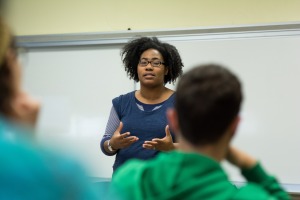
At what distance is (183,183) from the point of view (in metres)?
0.68

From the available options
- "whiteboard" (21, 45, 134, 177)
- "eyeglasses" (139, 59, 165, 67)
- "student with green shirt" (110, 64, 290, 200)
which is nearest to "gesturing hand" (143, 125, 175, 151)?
"eyeglasses" (139, 59, 165, 67)

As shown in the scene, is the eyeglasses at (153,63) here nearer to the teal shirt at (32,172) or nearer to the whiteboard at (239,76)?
the whiteboard at (239,76)

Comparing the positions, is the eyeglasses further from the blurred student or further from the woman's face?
the blurred student

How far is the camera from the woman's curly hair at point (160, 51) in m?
1.90

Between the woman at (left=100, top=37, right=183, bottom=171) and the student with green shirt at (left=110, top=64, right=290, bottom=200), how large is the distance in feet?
2.48

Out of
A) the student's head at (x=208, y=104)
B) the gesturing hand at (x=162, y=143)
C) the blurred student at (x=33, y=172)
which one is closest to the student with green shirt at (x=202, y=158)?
the student's head at (x=208, y=104)

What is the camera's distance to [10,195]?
1.28 ft

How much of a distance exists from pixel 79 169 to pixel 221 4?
253 centimetres

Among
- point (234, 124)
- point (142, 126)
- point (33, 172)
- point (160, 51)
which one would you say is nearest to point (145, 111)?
point (142, 126)

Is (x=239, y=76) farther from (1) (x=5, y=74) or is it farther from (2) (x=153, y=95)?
(1) (x=5, y=74)

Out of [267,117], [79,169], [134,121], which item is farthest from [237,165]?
[267,117]

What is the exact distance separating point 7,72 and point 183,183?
41 centimetres

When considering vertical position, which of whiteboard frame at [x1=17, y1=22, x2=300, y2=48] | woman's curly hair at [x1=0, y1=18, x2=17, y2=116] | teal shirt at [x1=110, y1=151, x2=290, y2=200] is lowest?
teal shirt at [x1=110, y1=151, x2=290, y2=200]

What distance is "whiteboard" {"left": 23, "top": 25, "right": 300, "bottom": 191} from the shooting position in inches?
97.3
